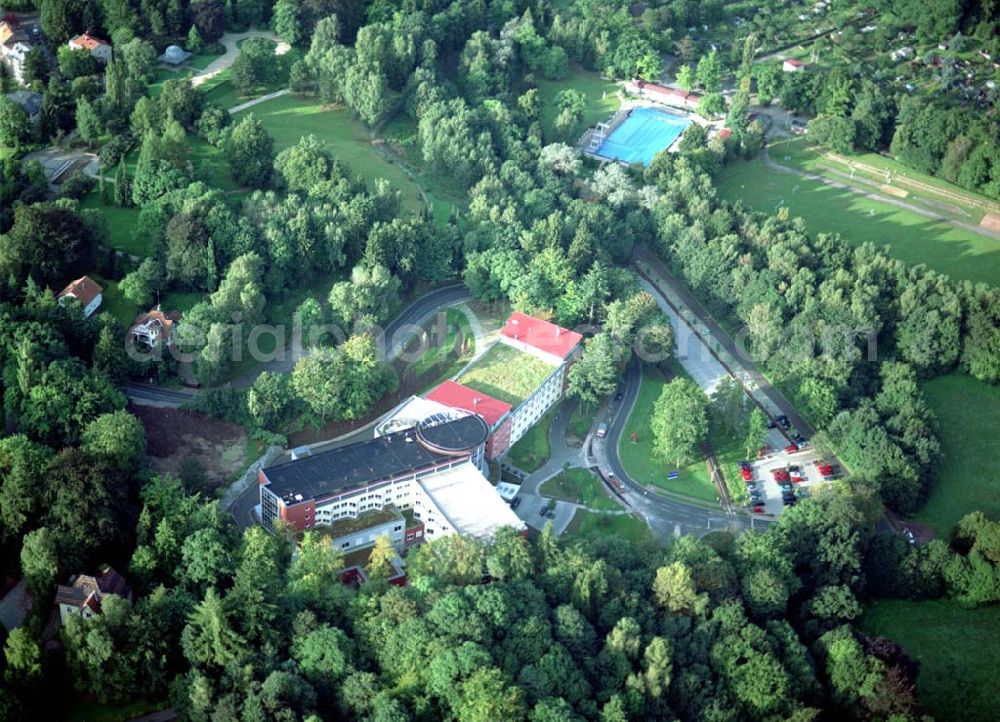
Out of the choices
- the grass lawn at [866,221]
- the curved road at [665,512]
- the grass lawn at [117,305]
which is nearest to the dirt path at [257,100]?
the grass lawn at [117,305]

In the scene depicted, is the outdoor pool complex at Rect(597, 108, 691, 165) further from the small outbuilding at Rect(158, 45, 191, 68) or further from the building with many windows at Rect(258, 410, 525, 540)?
the building with many windows at Rect(258, 410, 525, 540)

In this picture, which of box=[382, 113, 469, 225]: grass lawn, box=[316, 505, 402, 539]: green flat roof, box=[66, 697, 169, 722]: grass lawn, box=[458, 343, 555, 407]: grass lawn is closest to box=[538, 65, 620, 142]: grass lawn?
box=[382, 113, 469, 225]: grass lawn

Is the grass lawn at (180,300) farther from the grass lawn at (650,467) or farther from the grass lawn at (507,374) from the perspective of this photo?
the grass lawn at (650,467)

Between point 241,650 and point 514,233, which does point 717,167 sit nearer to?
point 514,233

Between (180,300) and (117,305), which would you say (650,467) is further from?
(117,305)

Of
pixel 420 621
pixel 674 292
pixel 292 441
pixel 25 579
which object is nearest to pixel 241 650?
pixel 420 621
